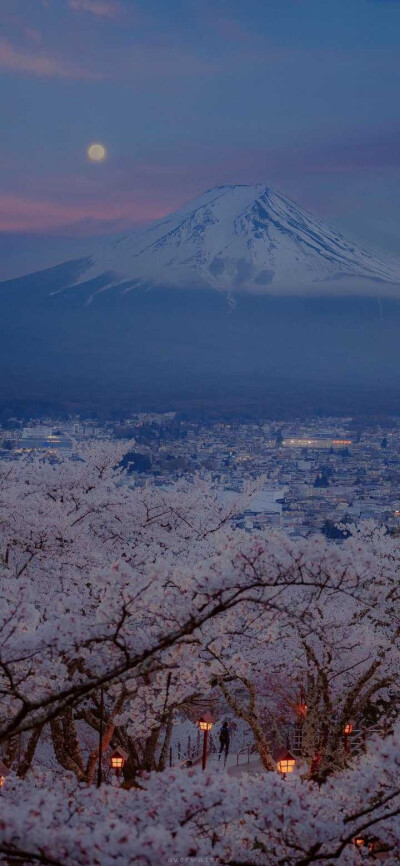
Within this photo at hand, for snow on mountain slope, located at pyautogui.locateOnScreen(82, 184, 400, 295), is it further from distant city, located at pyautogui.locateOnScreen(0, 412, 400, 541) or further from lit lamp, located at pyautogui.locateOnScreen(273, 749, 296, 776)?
lit lamp, located at pyautogui.locateOnScreen(273, 749, 296, 776)

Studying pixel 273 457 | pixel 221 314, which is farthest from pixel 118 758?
pixel 221 314

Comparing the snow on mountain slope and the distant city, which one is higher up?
the snow on mountain slope

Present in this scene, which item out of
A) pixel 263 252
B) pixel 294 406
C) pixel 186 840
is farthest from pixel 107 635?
pixel 263 252

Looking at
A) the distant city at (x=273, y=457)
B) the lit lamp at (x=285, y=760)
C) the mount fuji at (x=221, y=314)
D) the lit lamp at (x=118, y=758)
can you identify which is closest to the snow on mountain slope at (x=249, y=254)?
the mount fuji at (x=221, y=314)

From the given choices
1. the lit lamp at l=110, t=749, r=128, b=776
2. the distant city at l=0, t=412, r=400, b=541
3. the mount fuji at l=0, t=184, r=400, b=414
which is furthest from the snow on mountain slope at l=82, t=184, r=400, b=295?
the lit lamp at l=110, t=749, r=128, b=776

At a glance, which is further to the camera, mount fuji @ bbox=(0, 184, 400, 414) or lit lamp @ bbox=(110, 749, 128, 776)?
mount fuji @ bbox=(0, 184, 400, 414)

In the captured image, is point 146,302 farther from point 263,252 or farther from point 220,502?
point 220,502

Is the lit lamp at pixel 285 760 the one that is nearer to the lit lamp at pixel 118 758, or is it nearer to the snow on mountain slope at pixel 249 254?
the lit lamp at pixel 118 758
